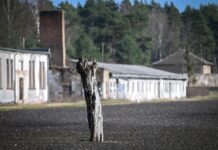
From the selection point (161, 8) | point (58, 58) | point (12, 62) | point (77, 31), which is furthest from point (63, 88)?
point (161, 8)

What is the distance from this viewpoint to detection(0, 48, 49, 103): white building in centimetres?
5031

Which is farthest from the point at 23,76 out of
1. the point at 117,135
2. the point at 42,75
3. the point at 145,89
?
the point at 117,135

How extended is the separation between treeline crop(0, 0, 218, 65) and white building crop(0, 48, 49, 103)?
16.2 m

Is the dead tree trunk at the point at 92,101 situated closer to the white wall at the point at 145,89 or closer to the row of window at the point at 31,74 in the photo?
the row of window at the point at 31,74

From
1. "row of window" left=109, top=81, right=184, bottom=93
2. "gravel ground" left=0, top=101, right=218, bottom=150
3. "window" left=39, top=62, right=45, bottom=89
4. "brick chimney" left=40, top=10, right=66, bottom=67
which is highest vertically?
"brick chimney" left=40, top=10, right=66, bottom=67

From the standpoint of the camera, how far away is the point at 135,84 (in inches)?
2766

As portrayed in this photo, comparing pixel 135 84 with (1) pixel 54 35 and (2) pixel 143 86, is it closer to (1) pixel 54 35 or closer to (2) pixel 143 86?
(2) pixel 143 86

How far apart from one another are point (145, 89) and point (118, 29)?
33313 mm

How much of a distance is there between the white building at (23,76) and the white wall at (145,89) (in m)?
10.1

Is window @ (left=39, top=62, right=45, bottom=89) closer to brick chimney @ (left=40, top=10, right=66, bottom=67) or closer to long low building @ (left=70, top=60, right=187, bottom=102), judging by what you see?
brick chimney @ (left=40, top=10, right=66, bottom=67)

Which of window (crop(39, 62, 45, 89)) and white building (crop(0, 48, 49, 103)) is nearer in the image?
white building (crop(0, 48, 49, 103))

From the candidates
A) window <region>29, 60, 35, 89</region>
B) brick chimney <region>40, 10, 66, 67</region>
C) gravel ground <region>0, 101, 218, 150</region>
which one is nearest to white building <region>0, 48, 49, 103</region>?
window <region>29, 60, 35, 89</region>

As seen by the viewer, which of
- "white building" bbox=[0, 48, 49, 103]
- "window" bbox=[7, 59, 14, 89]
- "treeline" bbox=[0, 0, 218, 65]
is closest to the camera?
"white building" bbox=[0, 48, 49, 103]

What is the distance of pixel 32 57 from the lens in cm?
5481
